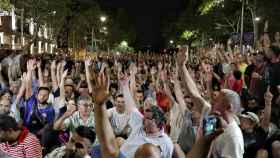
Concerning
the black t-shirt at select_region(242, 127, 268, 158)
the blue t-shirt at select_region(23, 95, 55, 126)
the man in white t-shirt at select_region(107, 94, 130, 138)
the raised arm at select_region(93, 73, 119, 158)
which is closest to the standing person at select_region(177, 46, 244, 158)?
the raised arm at select_region(93, 73, 119, 158)

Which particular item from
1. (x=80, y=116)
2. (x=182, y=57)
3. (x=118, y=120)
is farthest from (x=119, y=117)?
(x=182, y=57)

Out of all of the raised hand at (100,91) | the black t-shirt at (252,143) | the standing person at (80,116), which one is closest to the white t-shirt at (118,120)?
the standing person at (80,116)

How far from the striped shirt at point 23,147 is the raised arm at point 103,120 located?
2202 millimetres

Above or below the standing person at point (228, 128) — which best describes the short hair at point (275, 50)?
above

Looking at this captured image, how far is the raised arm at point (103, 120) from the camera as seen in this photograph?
4.37m

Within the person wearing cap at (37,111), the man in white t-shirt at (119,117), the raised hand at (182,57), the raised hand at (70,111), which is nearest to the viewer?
the raised hand at (182,57)

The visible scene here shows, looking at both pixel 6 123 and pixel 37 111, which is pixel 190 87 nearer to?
pixel 6 123

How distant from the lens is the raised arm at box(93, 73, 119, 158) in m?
4.37

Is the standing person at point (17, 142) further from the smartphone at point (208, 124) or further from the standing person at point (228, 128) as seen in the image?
the standing person at point (228, 128)

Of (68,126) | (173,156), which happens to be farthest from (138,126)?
(68,126)

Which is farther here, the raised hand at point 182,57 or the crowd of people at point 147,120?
the raised hand at point 182,57

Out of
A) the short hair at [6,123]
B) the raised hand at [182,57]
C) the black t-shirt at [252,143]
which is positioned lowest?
the black t-shirt at [252,143]

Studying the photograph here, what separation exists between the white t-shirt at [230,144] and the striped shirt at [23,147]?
7.85ft

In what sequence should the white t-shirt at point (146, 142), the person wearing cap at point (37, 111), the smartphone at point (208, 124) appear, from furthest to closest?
1. the person wearing cap at point (37, 111)
2. the white t-shirt at point (146, 142)
3. the smartphone at point (208, 124)
